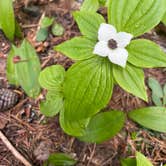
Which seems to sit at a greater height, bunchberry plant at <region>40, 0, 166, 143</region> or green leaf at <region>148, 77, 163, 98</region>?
bunchberry plant at <region>40, 0, 166, 143</region>

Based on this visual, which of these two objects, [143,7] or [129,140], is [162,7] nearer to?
[143,7]

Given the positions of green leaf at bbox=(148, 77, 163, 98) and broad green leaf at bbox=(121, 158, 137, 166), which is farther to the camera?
green leaf at bbox=(148, 77, 163, 98)

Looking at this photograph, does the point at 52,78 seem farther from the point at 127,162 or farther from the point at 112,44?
the point at 127,162

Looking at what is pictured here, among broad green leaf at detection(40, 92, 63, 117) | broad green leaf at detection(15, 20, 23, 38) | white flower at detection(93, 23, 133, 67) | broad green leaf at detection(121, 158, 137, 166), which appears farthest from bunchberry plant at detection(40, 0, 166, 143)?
broad green leaf at detection(15, 20, 23, 38)

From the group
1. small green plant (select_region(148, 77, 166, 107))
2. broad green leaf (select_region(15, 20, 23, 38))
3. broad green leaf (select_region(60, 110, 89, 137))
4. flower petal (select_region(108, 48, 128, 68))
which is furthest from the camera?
broad green leaf (select_region(15, 20, 23, 38))

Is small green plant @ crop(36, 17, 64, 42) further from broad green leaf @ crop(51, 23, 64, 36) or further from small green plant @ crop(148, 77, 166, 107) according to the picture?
small green plant @ crop(148, 77, 166, 107)

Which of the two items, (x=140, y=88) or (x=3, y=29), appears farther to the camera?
(x=3, y=29)

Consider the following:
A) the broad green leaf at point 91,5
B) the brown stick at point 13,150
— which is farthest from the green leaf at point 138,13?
the brown stick at point 13,150

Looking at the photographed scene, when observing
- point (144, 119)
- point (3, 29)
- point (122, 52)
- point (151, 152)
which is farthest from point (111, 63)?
point (3, 29)
